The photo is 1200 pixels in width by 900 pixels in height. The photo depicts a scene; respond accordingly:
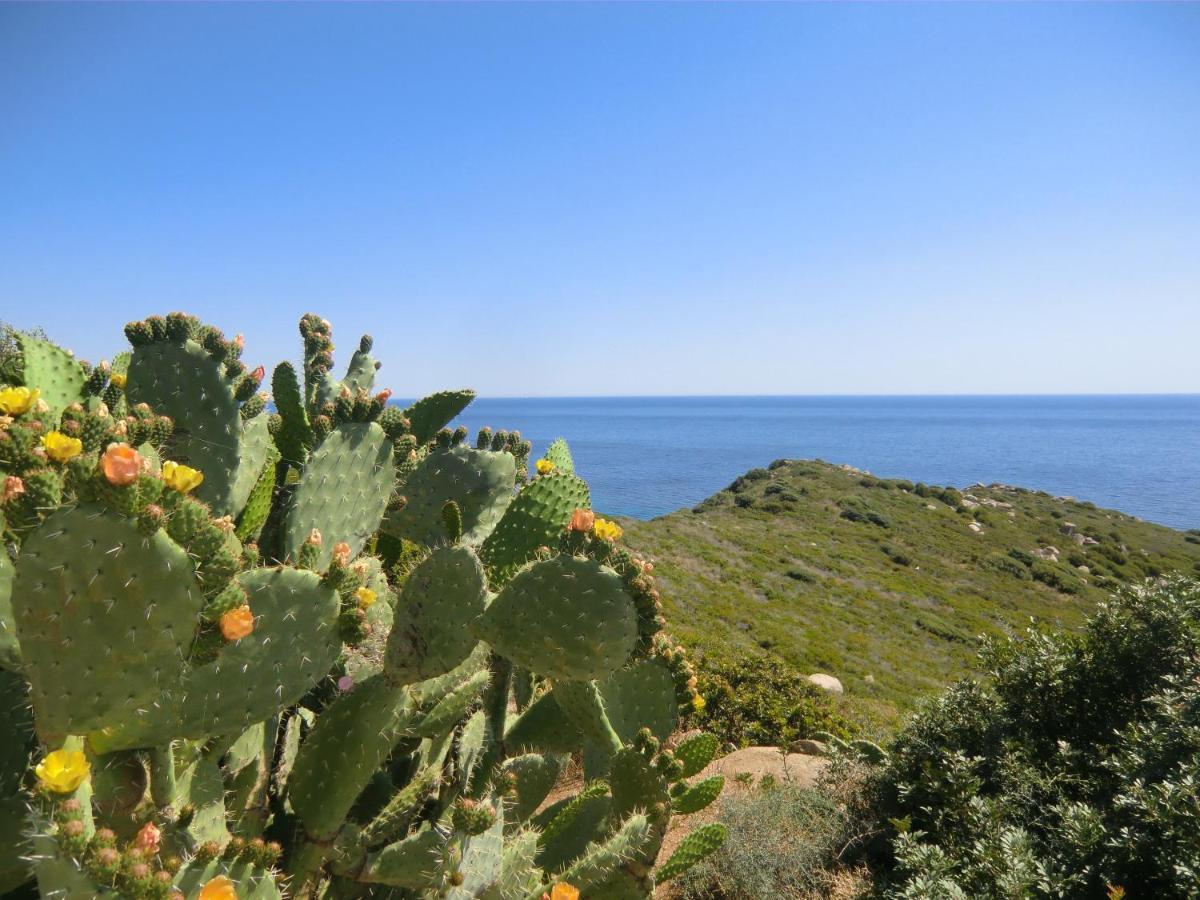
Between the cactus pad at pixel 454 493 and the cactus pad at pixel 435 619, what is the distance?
3.83 ft

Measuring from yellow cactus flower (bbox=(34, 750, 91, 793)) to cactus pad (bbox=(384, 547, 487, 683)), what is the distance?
0.93m

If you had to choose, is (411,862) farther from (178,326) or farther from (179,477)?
(178,326)

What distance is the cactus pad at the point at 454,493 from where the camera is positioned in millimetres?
3232

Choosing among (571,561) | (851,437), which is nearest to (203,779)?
(571,561)

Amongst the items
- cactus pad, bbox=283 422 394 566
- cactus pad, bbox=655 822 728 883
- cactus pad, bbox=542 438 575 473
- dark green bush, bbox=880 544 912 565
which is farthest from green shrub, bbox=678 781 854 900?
Result: dark green bush, bbox=880 544 912 565

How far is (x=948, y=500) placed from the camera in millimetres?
38344

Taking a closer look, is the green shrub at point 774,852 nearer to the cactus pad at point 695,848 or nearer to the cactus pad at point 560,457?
the cactus pad at point 695,848

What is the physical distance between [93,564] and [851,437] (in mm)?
138921

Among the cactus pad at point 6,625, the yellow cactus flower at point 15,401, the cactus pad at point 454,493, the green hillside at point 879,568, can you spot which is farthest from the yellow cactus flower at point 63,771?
the green hillside at point 879,568

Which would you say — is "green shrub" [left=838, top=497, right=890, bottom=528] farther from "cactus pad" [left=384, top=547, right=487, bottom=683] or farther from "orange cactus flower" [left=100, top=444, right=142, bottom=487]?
"orange cactus flower" [left=100, top=444, right=142, bottom=487]

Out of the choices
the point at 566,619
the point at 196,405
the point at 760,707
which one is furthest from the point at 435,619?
the point at 760,707

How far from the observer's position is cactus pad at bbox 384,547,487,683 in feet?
6.61

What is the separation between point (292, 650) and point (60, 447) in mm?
649

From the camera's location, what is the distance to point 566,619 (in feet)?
6.44
